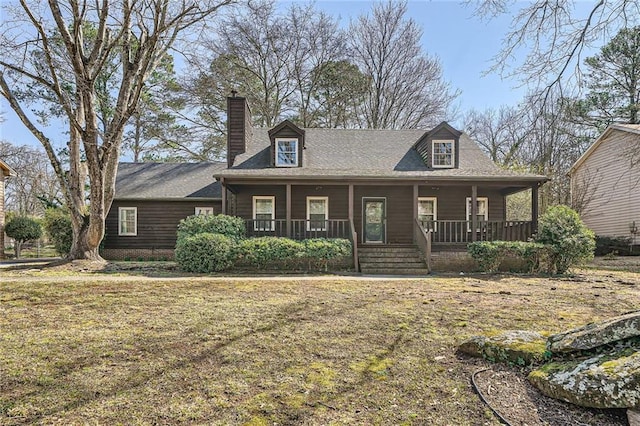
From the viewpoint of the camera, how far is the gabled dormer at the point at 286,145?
600 inches

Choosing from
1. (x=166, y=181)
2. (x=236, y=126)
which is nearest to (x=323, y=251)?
(x=236, y=126)

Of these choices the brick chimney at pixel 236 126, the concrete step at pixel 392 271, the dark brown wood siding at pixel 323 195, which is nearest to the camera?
the concrete step at pixel 392 271

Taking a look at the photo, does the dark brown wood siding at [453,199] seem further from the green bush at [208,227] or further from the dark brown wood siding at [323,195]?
the green bush at [208,227]

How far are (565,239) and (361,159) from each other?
802cm

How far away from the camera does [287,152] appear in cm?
1545

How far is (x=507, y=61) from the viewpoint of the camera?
241 inches

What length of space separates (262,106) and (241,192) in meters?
11.2

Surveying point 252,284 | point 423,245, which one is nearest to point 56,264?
point 252,284

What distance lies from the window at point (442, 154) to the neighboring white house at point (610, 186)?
359 inches

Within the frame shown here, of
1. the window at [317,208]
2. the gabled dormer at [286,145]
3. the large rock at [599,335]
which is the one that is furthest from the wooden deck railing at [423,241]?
the large rock at [599,335]

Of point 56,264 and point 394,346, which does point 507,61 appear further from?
point 56,264

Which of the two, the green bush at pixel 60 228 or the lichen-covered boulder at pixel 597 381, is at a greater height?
the green bush at pixel 60 228

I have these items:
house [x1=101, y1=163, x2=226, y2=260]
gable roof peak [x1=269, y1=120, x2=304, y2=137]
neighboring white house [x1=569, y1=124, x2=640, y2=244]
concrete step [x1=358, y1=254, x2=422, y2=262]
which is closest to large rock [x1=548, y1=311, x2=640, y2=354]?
concrete step [x1=358, y1=254, x2=422, y2=262]

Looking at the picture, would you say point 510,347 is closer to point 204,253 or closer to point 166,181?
point 204,253
